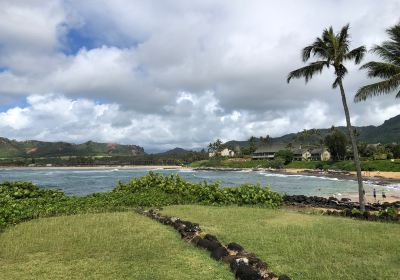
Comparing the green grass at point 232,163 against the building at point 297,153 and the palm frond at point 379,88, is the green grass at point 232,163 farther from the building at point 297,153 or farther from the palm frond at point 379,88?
the palm frond at point 379,88

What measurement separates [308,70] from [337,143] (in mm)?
93014

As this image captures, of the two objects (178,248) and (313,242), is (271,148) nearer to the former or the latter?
(313,242)

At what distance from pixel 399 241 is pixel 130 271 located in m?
8.56

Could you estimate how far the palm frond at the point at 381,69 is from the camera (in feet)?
66.1

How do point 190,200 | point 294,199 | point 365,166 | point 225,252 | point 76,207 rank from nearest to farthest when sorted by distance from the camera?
point 225,252 < point 76,207 < point 190,200 < point 294,199 < point 365,166

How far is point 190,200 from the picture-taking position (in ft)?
79.4

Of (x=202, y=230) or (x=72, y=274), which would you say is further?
(x=202, y=230)

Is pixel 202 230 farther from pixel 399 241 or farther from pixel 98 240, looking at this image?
pixel 399 241

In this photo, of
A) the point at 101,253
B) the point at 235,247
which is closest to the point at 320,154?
the point at 235,247

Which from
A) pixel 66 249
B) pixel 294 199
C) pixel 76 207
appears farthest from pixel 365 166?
pixel 66 249

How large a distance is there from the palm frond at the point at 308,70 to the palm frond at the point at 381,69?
7.13ft

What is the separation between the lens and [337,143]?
109 meters

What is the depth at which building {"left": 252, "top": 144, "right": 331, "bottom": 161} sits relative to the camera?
450 ft

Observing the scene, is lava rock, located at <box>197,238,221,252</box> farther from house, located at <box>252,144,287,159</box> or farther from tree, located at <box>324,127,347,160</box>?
house, located at <box>252,144,287,159</box>
